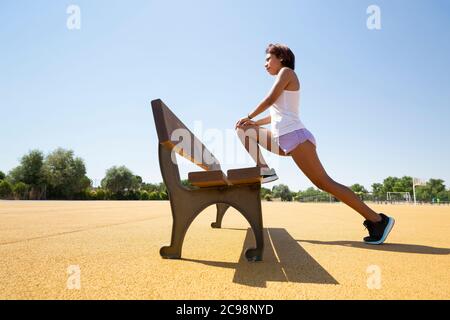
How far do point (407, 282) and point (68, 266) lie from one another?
7.00 ft

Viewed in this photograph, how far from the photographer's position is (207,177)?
2.20m

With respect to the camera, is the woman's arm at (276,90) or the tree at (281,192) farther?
the tree at (281,192)

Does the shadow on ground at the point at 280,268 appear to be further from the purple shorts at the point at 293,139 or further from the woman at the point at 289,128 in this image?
the purple shorts at the point at 293,139

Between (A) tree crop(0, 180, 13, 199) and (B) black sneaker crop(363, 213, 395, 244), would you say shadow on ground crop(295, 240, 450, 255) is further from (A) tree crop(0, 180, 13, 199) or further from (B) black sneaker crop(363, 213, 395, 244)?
(A) tree crop(0, 180, 13, 199)

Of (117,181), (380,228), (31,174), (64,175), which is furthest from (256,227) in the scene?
(117,181)

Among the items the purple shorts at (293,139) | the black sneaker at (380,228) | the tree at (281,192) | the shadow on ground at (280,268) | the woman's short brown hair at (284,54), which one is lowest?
the tree at (281,192)

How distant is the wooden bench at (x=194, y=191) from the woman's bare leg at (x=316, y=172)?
0.75 meters

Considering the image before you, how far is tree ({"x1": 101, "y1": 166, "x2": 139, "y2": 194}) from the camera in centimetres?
7294

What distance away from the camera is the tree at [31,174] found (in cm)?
5566

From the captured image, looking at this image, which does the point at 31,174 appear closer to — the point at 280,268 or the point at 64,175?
the point at 64,175

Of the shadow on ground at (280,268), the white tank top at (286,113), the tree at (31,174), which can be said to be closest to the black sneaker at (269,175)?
the white tank top at (286,113)

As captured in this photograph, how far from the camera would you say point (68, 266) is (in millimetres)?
2117
